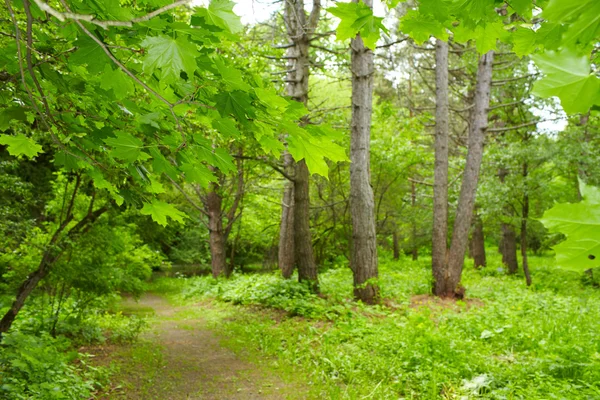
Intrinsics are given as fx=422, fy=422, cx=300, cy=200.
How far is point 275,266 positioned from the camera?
2027cm

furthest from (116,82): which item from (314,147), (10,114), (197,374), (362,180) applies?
(362,180)

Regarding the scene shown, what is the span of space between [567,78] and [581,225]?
23 cm

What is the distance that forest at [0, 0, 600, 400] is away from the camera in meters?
1.36

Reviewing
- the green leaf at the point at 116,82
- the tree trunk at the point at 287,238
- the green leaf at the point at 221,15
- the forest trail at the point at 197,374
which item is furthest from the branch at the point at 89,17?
the tree trunk at the point at 287,238

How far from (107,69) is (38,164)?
12.1 metres

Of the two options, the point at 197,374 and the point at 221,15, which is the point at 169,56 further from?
the point at 197,374

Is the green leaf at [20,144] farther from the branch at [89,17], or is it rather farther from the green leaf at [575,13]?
the green leaf at [575,13]

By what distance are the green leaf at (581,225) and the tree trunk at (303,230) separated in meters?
8.46

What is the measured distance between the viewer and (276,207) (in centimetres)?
1736

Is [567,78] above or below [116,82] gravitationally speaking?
below

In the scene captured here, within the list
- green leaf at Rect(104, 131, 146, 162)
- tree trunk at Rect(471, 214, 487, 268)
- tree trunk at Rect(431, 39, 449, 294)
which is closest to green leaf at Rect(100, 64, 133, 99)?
green leaf at Rect(104, 131, 146, 162)

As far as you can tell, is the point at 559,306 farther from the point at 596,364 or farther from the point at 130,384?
the point at 130,384

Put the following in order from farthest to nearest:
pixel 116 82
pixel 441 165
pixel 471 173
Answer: pixel 441 165 → pixel 471 173 → pixel 116 82

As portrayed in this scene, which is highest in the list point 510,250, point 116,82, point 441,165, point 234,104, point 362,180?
point 441,165
